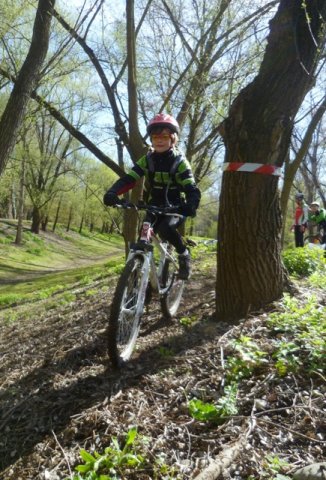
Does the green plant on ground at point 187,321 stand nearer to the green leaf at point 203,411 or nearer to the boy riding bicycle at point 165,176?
the boy riding bicycle at point 165,176

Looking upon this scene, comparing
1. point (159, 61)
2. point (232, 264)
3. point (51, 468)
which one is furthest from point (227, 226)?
point (159, 61)

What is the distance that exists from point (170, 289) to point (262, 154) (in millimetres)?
1941

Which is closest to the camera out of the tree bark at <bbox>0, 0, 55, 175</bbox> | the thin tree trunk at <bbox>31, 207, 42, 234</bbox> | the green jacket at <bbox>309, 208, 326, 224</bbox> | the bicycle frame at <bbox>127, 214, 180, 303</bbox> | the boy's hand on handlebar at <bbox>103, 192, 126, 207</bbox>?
the bicycle frame at <bbox>127, 214, 180, 303</bbox>

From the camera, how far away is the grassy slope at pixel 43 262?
16469mm

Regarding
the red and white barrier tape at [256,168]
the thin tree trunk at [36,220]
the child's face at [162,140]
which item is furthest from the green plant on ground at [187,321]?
the thin tree trunk at [36,220]

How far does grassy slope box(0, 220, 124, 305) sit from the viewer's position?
54.0 ft

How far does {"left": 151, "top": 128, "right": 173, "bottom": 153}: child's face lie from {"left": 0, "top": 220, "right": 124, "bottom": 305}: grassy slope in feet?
29.9

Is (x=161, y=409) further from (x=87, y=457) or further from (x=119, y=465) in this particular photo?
(x=87, y=457)

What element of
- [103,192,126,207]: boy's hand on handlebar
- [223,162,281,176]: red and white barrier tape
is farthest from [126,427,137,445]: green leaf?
[223,162,281,176]: red and white barrier tape

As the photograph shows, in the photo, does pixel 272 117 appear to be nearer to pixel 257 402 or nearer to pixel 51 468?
pixel 257 402

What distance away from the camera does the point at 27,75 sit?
271 inches

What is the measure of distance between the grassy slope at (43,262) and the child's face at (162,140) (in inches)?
359

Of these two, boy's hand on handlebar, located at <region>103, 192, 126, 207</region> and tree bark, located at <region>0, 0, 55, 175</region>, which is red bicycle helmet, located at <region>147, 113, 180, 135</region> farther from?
tree bark, located at <region>0, 0, 55, 175</region>

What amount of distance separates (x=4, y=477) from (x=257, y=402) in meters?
1.69
